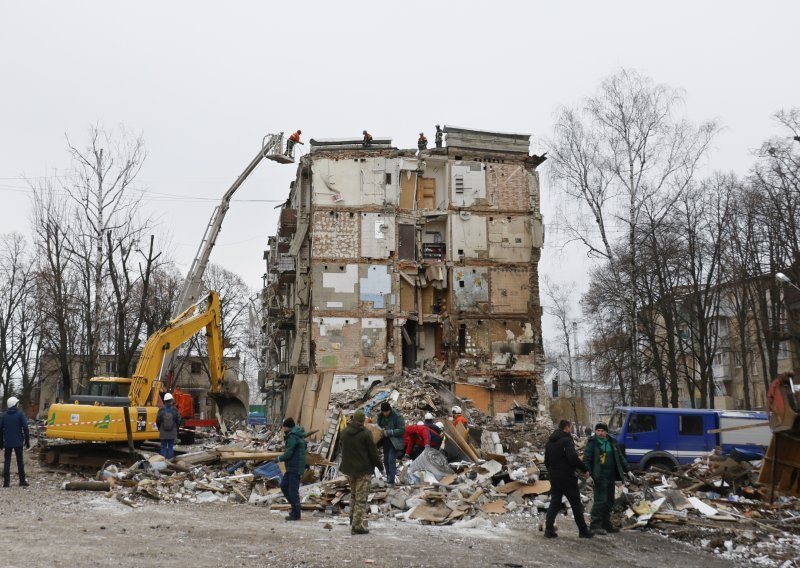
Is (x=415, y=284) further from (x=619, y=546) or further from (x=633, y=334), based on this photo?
(x=619, y=546)

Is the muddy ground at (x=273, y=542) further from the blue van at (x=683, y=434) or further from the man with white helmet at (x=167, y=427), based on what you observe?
the blue van at (x=683, y=434)

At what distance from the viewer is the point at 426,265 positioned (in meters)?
34.7

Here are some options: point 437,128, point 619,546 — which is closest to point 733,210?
point 437,128

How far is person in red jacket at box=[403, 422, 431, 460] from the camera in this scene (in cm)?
1759

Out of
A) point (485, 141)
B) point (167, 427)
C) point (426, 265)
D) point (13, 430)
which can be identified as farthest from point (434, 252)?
point (13, 430)

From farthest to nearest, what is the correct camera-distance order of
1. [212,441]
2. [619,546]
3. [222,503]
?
[212,441] → [222,503] → [619,546]

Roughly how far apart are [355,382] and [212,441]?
306 inches

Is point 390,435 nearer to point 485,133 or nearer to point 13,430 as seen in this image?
point 13,430

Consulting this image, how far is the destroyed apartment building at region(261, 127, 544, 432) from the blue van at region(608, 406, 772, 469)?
1317 centimetres

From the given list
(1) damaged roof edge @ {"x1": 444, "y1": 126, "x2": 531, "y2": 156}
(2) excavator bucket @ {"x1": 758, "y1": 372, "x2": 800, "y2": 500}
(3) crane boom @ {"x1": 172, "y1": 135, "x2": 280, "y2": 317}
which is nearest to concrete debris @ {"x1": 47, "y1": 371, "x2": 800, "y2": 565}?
(2) excavator bucket @ {"x1": 758, "y1": 372, "x2": 800, "y2": 500}

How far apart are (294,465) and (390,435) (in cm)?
375

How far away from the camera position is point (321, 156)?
34656 mm

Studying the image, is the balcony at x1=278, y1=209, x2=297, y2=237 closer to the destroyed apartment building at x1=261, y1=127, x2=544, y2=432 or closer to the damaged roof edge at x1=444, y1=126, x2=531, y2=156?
the destroyed apartment building at x1=261, y1=127, x2=544, y2=432

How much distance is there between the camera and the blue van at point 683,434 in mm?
20328
